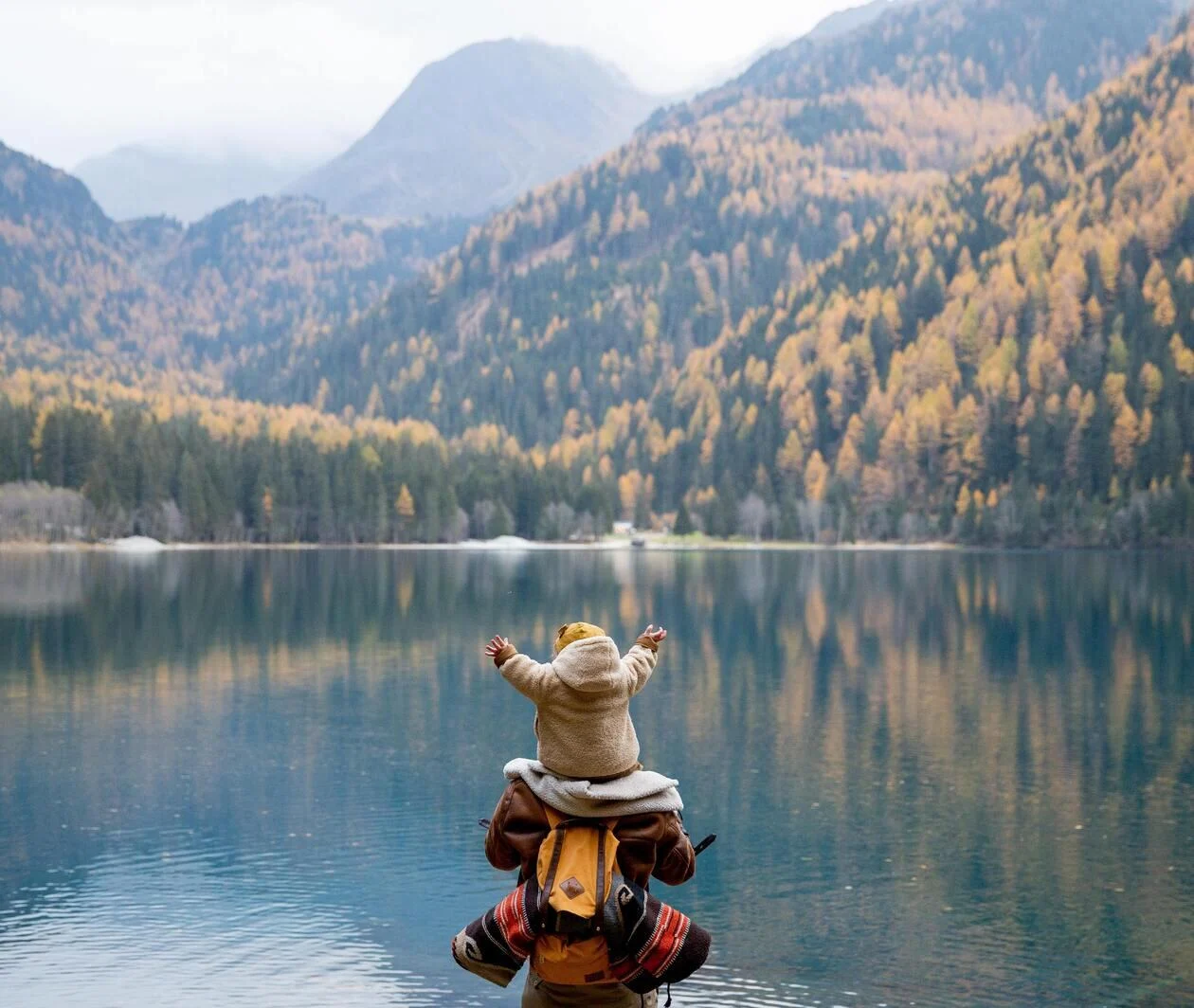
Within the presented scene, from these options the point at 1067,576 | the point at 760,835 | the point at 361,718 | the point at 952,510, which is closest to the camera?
the point at 760,835

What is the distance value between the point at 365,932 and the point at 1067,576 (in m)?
99.9

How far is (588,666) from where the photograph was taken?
965cm

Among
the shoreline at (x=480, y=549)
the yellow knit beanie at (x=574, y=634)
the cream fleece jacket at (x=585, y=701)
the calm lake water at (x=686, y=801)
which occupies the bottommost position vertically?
the calm lake water at (x=686, y=801)

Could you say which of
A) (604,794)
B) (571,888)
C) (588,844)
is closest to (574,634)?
(604,794)

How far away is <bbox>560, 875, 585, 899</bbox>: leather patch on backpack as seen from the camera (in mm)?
9766

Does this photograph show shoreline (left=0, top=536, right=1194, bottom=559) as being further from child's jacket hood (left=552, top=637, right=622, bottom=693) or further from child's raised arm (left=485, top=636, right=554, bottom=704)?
child's jacket hood (left=552, top=637, right=622, bottom=693)

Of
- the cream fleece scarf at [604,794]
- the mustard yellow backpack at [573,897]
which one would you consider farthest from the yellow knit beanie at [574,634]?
the mustard yellow backpack at [573,897]

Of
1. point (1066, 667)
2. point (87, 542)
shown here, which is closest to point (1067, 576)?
point (1066, 667)

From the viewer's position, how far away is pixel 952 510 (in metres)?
190

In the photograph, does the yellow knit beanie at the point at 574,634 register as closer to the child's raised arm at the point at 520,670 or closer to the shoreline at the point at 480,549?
the child's raised arm at the point at 520,670

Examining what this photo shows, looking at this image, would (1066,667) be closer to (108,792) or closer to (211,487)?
(108,792)

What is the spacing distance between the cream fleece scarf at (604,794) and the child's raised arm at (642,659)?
24.6 inches

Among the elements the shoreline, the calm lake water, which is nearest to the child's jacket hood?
the calm lake water

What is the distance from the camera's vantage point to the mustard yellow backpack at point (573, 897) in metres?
9.74
